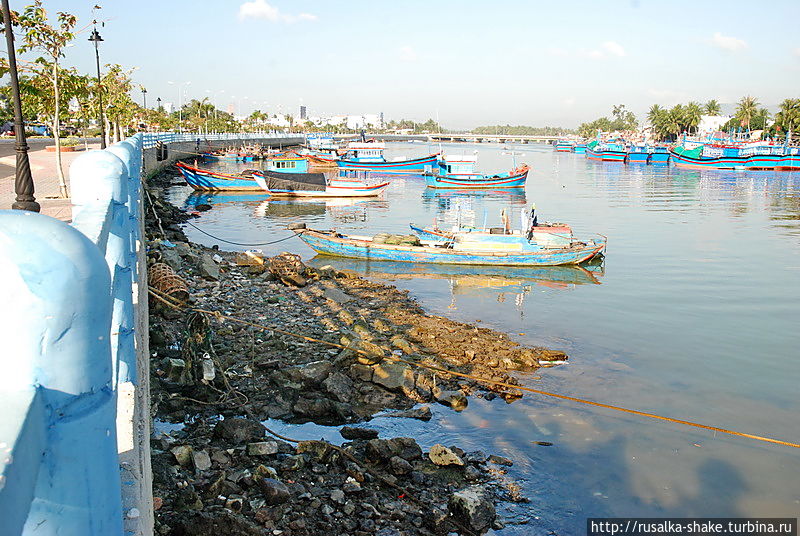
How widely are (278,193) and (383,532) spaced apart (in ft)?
143

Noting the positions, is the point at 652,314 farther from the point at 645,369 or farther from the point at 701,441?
the point at 701,441

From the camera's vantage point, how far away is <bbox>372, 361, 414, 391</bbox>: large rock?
1145 centimetres

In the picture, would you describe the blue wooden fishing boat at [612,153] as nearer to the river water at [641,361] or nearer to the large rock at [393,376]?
the river water at [641,361]

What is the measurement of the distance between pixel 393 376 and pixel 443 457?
2.75 m

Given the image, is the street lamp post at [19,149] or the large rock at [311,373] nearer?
the large rock at [311,373]

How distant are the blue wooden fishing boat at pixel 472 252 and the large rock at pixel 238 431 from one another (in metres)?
15.7

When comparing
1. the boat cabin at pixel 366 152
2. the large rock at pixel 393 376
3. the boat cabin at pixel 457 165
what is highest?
the boat cabin at pixel 366 152

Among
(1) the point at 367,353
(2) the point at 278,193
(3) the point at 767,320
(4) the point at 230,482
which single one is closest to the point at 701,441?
(1) the point at 367,353

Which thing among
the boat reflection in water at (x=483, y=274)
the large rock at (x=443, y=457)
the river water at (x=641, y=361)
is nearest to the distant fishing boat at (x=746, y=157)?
the river water at (x=641, y=361)

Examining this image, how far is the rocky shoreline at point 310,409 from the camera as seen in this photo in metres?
7.06

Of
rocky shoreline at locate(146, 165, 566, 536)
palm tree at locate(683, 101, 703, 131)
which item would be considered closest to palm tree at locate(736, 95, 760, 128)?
palm tree at locate(683, 101, 703, 131)

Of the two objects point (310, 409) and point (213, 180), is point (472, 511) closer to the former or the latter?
point (310, 409)

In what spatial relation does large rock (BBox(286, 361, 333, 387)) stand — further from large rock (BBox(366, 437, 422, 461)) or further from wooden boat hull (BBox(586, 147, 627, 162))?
wooden boat hull (BBox(586, 147, 627, 162))

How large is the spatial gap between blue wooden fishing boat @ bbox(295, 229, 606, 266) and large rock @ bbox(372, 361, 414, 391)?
12330 mm
